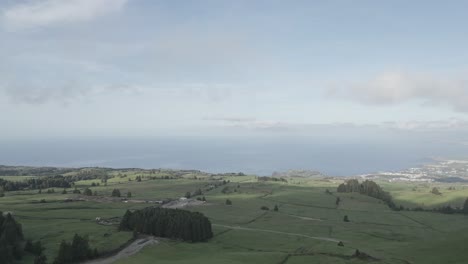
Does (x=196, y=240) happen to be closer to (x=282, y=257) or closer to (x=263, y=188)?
(x=282, y=257)

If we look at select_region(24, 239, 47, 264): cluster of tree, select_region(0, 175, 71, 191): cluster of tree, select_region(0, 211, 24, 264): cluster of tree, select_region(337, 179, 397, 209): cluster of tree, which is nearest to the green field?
select_region(24, 239, 47, 264): cluster of tree

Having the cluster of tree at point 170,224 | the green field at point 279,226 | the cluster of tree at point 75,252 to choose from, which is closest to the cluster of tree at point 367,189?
the green field at point 279,226

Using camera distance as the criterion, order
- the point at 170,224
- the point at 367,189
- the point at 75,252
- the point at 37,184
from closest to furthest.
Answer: the point at 75,252
the point at 170,224
the point at 367,189
the point at 37,184

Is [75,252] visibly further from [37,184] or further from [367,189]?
[367,189]

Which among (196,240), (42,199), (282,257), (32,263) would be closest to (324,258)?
(282,257)

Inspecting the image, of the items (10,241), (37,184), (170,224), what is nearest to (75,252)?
(10,241)

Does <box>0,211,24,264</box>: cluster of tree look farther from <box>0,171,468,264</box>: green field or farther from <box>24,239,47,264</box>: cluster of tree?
<box>0,171,468,264</box>: green field

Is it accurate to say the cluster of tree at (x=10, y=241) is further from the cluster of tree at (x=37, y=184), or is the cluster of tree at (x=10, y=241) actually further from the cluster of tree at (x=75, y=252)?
the cluster of tree at (x=37, y=184)
